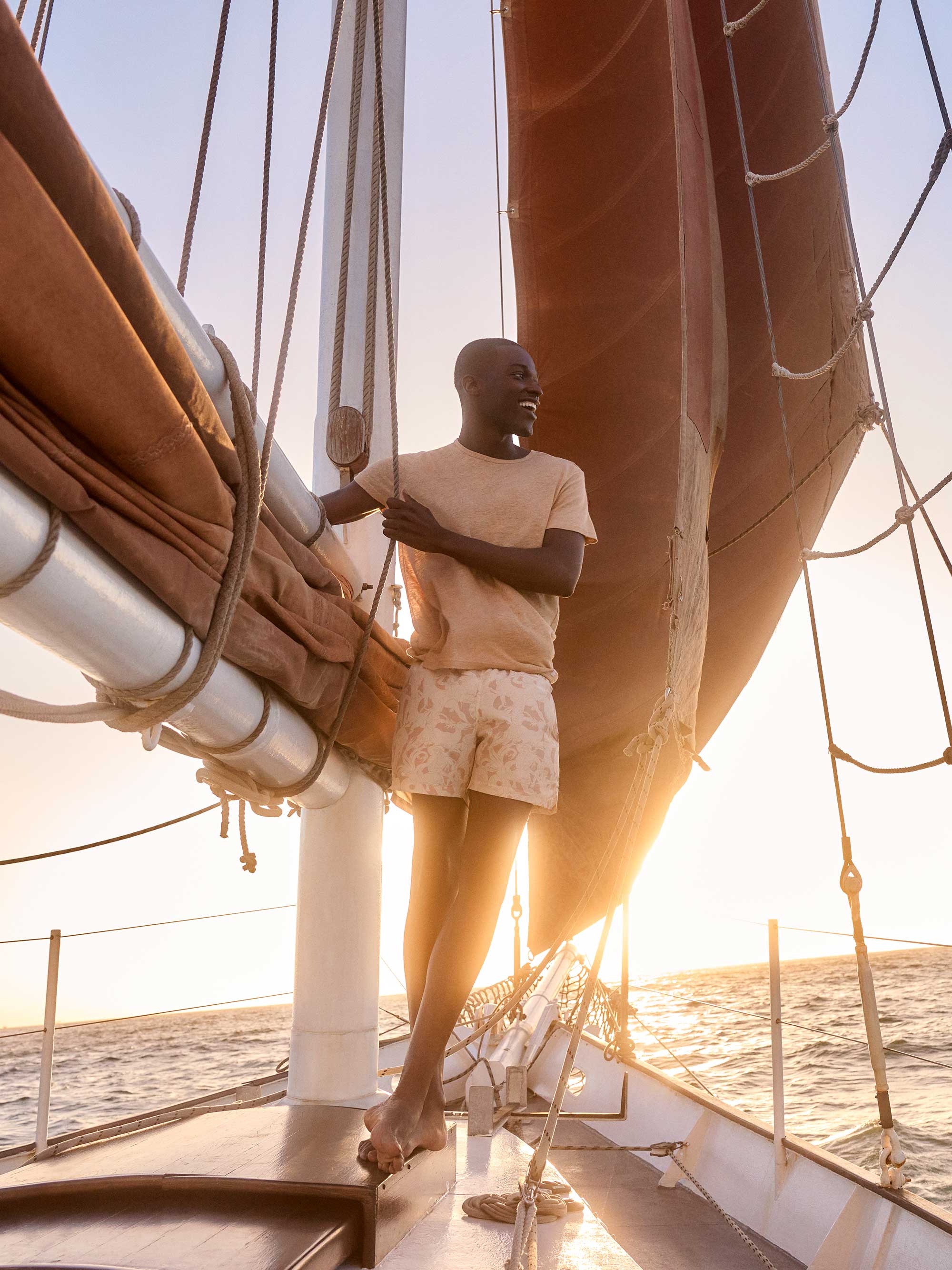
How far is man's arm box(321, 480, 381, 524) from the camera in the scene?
143 centimetres

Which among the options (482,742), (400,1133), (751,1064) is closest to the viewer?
(400,1133)

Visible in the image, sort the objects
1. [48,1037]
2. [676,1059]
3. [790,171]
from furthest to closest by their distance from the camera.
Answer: [676,1059] < [790,171] < [48,1037]

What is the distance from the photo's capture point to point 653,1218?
2.09m

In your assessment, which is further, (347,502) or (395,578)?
(395,578)

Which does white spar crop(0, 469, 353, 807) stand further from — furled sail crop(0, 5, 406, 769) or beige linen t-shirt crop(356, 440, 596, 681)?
beige linen t-shirt crop(356, 440, 596, 681)

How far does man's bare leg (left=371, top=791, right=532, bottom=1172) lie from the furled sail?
0.39m

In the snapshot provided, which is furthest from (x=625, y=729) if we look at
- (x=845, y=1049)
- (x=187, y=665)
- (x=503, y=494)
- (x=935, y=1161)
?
(x=845, y=1049)

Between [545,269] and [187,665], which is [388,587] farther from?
[545,269]

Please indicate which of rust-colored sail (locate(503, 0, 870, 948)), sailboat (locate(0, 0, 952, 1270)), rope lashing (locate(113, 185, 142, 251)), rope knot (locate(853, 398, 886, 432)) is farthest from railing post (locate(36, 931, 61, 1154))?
rope knot (locate(853, 398, 886, 432))

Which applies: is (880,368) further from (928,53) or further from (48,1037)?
(48,1037)

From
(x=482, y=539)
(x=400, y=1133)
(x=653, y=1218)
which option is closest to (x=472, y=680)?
(x=482, y=539)

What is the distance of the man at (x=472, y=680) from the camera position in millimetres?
1181

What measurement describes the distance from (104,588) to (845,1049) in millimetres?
9768

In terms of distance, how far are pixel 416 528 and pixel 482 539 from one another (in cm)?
14
